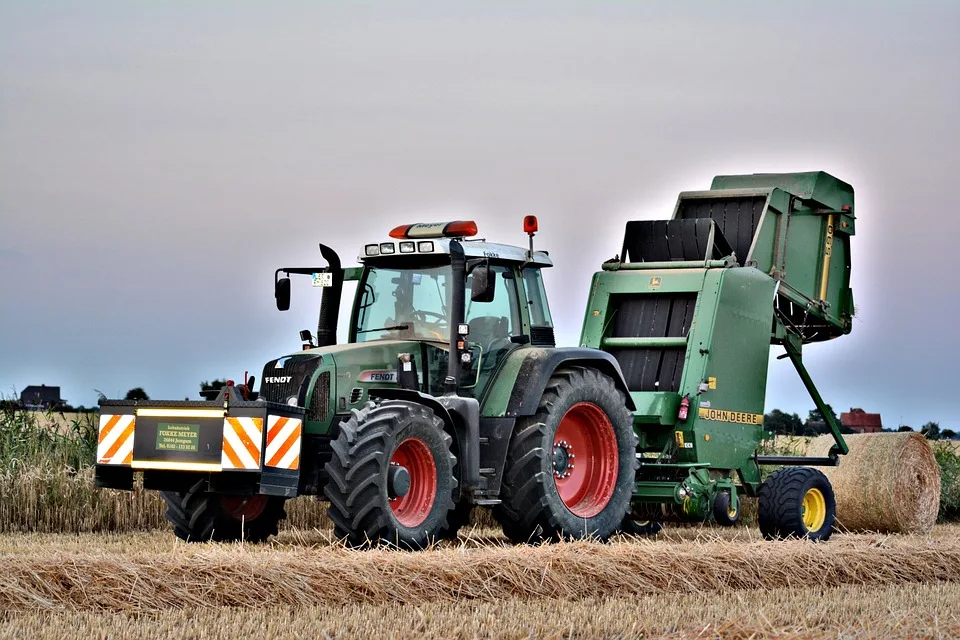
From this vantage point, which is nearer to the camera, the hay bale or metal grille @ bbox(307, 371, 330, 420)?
metal grille @ bbox(307, 371, 330, 420)

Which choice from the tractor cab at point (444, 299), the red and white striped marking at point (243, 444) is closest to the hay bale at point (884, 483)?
the tractor cab at point (444, 299)

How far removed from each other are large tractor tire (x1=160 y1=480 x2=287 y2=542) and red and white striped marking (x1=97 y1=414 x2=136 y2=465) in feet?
2.35

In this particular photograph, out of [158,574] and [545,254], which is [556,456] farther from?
[158,574]

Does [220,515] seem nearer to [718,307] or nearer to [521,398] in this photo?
[521,398]

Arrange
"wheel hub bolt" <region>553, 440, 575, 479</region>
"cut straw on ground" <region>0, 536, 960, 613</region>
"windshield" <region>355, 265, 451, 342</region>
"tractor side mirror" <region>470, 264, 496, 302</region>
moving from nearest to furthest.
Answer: "cut straw on ground" <region>0, 536, 960, 613</region> → "tractor side mirror" <region>470, 264, 496, 302</region> → "windshield" <region>355, 265, 451, 342</region> → "wheel hub bolt" <region>553, 440, 575, 479</region>

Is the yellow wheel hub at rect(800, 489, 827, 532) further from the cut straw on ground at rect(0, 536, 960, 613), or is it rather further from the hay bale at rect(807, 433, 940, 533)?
the cut straw on ground at rect(0, 536, 960, 613)

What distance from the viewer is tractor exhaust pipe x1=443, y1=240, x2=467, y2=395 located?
9.91 meters

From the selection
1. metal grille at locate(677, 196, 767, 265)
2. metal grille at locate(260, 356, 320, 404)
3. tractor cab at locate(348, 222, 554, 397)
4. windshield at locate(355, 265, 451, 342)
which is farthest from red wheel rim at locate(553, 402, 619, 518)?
metal grille at locate(677, 196, 767, 265)

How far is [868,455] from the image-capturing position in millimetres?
13656

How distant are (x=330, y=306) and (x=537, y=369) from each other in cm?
182

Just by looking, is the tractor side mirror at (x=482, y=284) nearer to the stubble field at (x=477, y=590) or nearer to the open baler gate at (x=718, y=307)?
the stubble field at (x=477, y=590)

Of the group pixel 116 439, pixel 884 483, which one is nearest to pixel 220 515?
pixel 116 439

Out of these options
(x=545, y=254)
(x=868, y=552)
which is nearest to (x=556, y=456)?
(x=545, y=254)

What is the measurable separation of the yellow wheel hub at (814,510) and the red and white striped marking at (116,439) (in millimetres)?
6347
